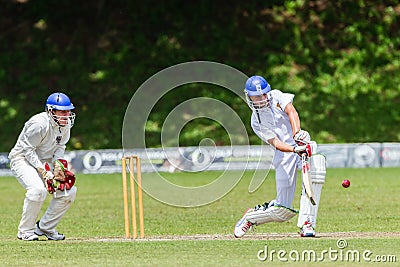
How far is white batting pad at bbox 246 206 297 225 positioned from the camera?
36.7 ft

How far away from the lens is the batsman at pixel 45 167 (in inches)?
449

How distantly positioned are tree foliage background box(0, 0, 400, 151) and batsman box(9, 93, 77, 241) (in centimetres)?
1556

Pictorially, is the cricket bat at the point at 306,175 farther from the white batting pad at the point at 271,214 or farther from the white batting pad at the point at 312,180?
the white batting pad at the point at 271,214

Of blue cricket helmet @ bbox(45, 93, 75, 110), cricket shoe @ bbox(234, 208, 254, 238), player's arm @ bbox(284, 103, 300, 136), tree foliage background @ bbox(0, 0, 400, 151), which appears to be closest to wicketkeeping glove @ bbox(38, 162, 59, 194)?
blue cricket helmet @ bbox(45, 93, 75, 110)

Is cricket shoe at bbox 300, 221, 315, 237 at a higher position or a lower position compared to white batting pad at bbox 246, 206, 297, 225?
lower

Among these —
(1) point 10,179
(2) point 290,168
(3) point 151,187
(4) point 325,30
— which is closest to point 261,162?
(3) point 151,187

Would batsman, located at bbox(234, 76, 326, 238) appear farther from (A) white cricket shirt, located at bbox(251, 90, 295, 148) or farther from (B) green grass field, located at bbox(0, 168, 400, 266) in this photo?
(B) green grass field, located at bbox(0, 168, 400, 266)

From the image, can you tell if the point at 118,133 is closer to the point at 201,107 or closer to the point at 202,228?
the point at 201,107

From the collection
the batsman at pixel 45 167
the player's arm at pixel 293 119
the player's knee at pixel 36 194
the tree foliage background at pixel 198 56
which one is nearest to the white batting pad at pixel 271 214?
the player's arm at pixel 293 119

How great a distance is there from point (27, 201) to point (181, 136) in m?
16.1

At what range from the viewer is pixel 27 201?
37.4 ft

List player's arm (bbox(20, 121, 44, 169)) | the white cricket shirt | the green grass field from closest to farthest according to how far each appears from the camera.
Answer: the green grass field, the white cricket shirt, player's arm (bbox(20, 121, 44, 169))

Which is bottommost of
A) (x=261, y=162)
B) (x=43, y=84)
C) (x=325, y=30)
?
(x=261, y=162)

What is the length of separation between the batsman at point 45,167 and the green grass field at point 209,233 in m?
0.30
